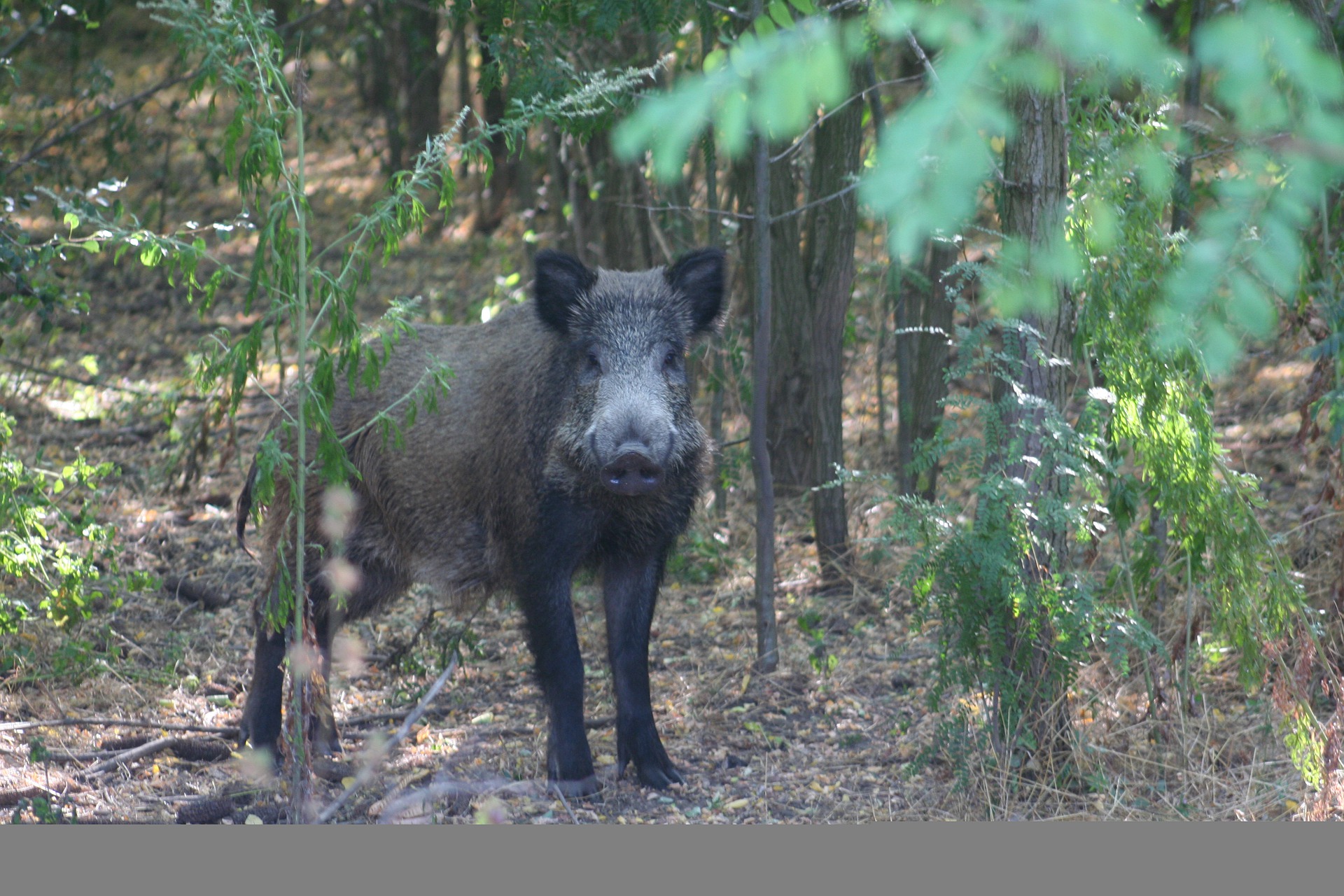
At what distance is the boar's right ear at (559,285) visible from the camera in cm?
468

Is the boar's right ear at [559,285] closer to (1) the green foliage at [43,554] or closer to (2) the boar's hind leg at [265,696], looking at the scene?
(2) the boar's hind leg at [265,696]

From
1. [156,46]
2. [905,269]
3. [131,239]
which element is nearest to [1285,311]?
[905,269]

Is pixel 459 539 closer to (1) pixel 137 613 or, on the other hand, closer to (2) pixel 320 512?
(2) pixel 320 512

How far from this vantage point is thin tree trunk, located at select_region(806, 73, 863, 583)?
6371 millimetres

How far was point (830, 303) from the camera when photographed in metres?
6.62

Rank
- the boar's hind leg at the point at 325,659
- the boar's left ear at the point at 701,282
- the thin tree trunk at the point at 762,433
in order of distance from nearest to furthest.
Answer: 1. the boar's hind leg at the point at 325,659
2. the boar's left ear at the point at 701,282
3. the thin tree trunk at the point at 762,433

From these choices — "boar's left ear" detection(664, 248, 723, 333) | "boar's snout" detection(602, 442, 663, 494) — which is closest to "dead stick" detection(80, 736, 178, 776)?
"boar's snout" detection(602, 442, 663, 494)

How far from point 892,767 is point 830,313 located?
2.88 meters

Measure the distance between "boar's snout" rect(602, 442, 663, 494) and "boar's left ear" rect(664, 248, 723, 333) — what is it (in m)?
0.90

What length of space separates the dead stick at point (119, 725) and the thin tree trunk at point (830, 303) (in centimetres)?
312

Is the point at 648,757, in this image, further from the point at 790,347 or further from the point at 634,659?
the point at 790,347

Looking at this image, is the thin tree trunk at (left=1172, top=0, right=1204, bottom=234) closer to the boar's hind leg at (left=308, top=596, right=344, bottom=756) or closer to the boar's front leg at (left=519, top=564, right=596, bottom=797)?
the boar's front leg at (left=519, top=564, right=596, bottom=797)

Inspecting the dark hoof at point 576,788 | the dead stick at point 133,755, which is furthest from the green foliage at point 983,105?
the dead stick at point 133,755

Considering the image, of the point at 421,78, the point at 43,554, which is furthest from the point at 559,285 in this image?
the point at 421,78
